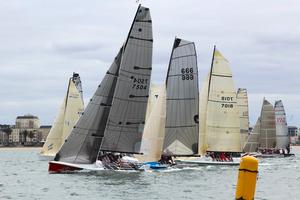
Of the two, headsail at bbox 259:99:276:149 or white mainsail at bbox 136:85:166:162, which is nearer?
white mainsail at bbox 136:85:166:162

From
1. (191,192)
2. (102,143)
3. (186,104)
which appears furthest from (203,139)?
(191,192)

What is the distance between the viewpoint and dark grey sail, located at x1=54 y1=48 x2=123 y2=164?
3906 cm

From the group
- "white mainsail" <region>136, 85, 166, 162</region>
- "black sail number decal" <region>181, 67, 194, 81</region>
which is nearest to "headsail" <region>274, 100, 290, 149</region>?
"black sail number decal" <region>181, 67, 194, 81</region>

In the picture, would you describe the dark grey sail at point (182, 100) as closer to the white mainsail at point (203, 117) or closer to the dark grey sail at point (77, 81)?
the white mainsail at point (203, 117)

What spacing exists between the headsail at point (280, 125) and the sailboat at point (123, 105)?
50.9 meters

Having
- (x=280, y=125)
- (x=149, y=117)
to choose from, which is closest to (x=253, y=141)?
(x=280, y=125)

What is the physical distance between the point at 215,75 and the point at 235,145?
6.38 m

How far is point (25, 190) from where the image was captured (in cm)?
3122

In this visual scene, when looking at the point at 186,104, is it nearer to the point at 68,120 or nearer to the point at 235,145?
the point at 235,145

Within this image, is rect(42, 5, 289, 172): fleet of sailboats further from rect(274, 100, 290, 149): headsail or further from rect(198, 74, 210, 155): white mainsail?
rect(274, 100, 290, 149): headsail

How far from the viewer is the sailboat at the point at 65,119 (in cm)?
6594

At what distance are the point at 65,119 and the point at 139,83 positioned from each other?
26434 mm

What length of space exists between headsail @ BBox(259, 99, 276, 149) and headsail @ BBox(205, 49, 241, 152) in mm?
33223

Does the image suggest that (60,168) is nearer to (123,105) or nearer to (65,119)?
(123,105)
